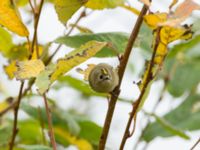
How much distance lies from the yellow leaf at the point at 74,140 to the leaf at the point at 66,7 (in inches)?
13.4

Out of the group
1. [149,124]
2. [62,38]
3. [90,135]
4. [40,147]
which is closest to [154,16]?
[62,38]

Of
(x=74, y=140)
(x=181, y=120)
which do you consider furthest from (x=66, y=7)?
(x=181, y=120)

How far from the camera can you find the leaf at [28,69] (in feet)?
1.96

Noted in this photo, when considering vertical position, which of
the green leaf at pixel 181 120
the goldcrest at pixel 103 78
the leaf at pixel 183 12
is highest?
the leaf at pixel 183 12

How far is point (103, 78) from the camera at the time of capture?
570 mm

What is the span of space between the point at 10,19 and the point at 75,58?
0.13 metres

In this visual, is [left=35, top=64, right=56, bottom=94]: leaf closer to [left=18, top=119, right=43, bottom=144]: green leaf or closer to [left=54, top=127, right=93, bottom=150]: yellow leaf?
[left=54, top=127, right=93, bottom=150]: yellow leaf

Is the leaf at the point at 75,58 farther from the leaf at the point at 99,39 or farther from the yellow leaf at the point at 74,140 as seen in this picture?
the yellow leaf at the point at 74,140

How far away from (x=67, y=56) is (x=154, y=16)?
4.4 inches

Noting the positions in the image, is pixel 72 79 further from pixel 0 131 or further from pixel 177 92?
pixel 177 92

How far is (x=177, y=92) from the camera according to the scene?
4.51 ft

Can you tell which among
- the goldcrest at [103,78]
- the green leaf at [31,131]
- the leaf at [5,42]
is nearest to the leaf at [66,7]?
the goldcrest at [103,78]

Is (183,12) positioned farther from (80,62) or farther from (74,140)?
(74,140)

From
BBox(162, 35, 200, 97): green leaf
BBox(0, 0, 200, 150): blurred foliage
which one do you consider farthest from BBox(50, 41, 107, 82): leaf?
BBox(162, 35, 200, 97): green leaf
